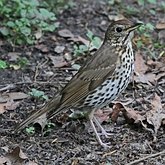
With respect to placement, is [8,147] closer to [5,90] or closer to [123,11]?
[5,90]

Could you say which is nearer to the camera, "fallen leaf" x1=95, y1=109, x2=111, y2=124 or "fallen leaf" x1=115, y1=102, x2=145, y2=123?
"fallen leaf" x1=115, y1=102, x2=145, y2=123

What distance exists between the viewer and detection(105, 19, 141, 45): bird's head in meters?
5.93

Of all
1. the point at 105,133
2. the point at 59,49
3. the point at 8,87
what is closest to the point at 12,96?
the point at 8,87

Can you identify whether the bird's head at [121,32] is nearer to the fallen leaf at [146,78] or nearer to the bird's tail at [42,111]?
the bird's tail at [42,111]

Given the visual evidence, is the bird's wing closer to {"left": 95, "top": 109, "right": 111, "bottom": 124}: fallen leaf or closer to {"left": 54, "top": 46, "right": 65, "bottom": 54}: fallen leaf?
{"left": 95, "top": 109, "right": 111, "bottom": 124}: fallen leaf

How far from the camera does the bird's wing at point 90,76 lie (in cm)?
586

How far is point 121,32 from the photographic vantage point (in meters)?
5.99

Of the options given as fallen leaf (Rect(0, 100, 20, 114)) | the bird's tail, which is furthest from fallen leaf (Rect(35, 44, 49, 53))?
the bird's tail

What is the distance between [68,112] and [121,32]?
1.01m

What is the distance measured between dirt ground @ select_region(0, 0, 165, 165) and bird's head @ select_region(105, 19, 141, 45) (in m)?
0.69

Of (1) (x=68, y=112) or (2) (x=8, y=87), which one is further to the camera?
(2) (x=8, y=87)

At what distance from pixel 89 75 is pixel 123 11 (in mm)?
3607

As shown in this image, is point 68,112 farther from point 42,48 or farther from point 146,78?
point 42,48

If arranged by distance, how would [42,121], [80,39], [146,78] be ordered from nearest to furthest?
[42,121]
[146,78]
[80,39]
